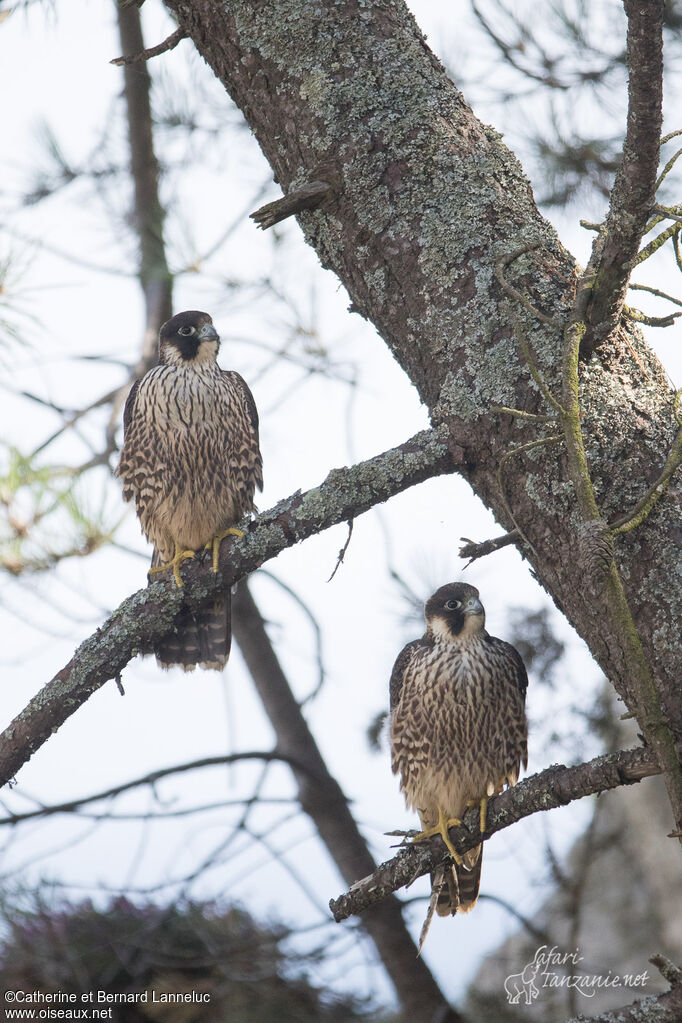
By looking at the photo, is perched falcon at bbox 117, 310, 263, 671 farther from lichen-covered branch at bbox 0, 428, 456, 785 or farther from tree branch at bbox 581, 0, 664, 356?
tree branch at bbox 581, 0, 664, 356

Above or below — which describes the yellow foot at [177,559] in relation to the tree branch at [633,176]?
above

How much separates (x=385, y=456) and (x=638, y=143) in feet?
2.22

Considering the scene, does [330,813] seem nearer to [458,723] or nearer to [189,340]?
[458,723]

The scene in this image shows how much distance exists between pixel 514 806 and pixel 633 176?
1030 millimetres

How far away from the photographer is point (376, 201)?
194cm

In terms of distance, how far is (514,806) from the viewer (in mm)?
1634

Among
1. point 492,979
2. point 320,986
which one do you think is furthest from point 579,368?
point 492,979

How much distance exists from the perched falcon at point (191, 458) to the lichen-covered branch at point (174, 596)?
0.66 m

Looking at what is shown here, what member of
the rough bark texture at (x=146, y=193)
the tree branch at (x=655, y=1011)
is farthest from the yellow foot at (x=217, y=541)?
the rough bark texture at (x=146, y=193)

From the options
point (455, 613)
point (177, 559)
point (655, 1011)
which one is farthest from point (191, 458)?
point (655, 1011)

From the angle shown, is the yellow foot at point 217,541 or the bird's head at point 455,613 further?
the bird's head at point 455,613

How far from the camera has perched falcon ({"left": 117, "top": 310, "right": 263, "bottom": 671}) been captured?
2.65 meters

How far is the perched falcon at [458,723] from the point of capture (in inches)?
99.3

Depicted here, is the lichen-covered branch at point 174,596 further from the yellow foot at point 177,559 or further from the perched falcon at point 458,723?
the perched falcon at point 458,723
